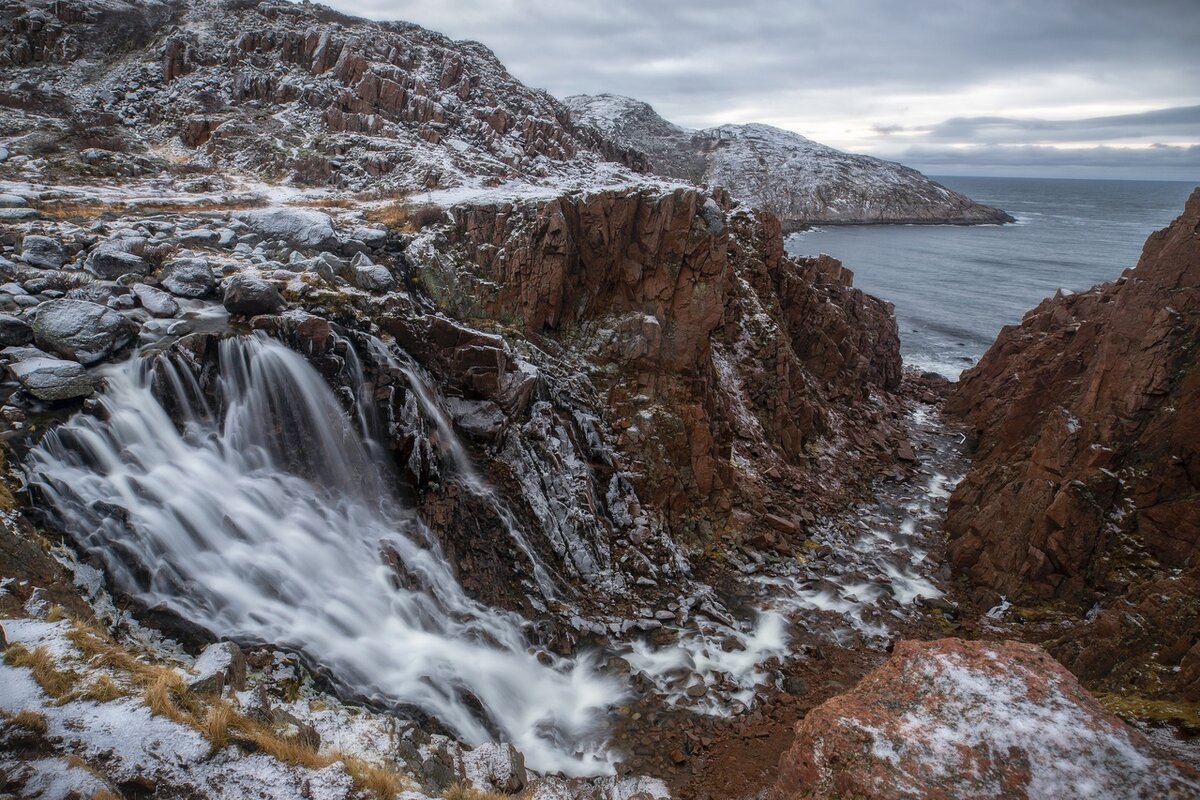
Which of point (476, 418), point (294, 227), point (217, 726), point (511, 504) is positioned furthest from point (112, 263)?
point (217, 726)

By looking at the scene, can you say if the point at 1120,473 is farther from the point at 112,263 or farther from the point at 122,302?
the point at 112,263

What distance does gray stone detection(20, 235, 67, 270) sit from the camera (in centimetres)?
1503

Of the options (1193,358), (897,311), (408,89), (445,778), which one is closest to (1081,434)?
(1193,358)

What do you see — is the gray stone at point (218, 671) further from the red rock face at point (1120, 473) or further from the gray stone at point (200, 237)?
the red rock face at point (1120, 473)

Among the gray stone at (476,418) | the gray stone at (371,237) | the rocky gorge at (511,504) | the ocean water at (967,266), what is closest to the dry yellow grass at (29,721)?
the rocky gorge at (511,504)

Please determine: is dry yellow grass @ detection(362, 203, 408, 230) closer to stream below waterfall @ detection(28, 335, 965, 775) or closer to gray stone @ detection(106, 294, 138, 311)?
→ stream below waterfall @ detection(28, 335, 965, 775)

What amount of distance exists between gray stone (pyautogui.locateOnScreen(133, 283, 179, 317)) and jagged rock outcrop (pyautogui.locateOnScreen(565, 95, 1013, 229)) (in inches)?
4798

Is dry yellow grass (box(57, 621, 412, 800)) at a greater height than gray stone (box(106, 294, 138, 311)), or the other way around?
gray stone (box(106, 294, 138, 311))

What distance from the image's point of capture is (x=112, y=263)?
15.7 metres

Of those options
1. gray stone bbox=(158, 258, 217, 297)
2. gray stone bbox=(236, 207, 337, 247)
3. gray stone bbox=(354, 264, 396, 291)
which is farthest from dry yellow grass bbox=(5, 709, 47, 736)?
gray stone bbox=(236, 207, 337, 247)

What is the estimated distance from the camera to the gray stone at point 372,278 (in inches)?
701

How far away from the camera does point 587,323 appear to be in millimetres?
22234

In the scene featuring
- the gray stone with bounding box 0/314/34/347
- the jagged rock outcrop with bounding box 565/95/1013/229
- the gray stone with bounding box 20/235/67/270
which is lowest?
the gray stone with bounding box 0/314/34/347

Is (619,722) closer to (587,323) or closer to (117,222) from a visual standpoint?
(587,323)
